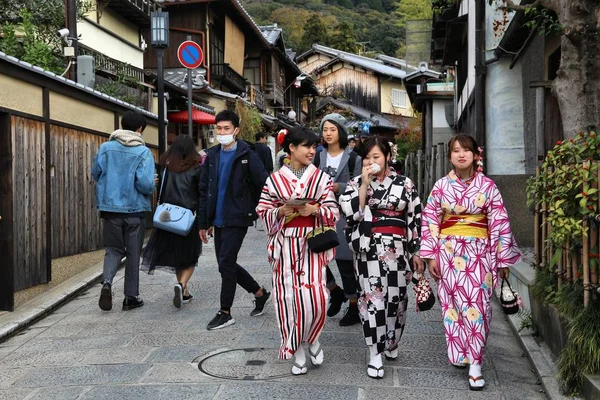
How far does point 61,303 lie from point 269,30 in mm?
29346

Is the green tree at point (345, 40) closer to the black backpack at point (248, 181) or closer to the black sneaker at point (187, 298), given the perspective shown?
the black sneaker at point (187, 298)

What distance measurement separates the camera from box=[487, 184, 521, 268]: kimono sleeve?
4805mm

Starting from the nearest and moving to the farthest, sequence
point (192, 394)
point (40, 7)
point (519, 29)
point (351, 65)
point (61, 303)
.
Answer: point (192, 394), point (61, 303), point (519, 29), point (40, 7), point (351, 65)

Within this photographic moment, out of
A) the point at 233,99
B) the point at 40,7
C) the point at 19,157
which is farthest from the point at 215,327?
the point at 233,99

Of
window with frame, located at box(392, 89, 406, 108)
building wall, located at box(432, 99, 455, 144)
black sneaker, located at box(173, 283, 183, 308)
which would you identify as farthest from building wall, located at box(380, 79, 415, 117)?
black sneaker, located at box(173, 283, 183, 308)

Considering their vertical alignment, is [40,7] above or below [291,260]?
above

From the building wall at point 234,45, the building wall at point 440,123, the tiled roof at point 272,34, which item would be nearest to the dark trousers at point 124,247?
the building wall at point 440,123

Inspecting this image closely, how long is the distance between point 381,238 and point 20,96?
16.6 ft

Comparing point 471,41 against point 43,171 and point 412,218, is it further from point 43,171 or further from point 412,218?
point 412,218

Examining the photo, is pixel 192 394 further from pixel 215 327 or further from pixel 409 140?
pixel 409 140

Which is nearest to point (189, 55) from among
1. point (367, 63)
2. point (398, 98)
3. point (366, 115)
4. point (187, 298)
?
point (187, 298)

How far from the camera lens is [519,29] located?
9.71 meters

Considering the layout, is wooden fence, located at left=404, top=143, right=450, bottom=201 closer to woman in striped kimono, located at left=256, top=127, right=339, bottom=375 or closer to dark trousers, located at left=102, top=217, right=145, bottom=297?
dark trousers, located at left=102, top=217, right=145, bottom=297

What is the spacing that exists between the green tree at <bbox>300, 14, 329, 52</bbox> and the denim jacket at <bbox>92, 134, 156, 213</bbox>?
157 ft
